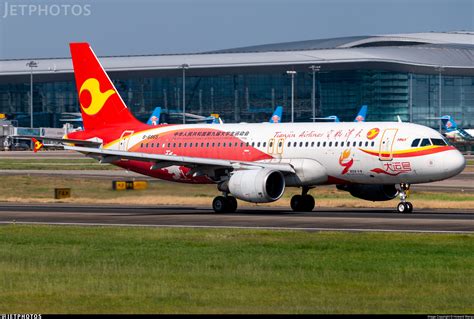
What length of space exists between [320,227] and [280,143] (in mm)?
11486

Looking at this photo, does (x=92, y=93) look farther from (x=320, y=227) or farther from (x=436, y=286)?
(x=436, y=286)

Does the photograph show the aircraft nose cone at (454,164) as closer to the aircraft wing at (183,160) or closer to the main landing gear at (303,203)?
the aircraft wing at (183,160)

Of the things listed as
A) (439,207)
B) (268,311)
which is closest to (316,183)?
(439,207)

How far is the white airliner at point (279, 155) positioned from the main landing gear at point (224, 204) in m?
0.04

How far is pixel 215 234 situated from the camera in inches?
1387

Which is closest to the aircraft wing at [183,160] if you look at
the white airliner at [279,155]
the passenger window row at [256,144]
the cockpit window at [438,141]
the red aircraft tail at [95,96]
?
the white airliner at [279,155]

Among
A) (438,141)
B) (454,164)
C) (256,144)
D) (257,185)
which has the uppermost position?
(438,141)

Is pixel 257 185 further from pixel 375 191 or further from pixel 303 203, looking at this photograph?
pixel 375 191

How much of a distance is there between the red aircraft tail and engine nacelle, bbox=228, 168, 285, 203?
1023 centimetres

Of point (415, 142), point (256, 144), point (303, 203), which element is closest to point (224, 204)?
point (256, 144)

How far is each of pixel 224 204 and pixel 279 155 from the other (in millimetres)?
3375

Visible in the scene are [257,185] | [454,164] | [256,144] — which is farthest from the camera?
[256,144]

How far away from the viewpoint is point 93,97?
5538cm

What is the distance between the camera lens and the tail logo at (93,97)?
5525 centimetres
